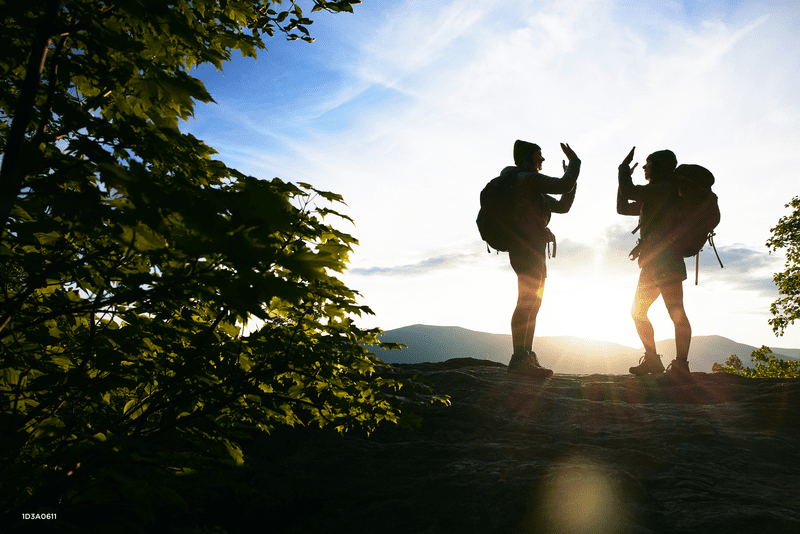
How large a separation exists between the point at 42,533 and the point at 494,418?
428cm

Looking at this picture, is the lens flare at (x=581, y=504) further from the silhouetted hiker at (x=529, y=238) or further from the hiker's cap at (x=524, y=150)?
the hiker's cap at (x=524, y=150)

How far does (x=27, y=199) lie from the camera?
6.73 ft

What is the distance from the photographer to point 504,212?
6477mm

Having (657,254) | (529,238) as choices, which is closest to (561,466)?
(529,238)

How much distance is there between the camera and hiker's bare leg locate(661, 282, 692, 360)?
19.3 feet

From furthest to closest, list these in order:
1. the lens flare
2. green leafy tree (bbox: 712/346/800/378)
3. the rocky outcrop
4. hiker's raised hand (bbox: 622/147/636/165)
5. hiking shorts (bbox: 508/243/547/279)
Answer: green leafy tree (bbox: 712/346/800/378)
hiker's raised hand (bbox: 622/147/636/165)
hiking shorts (bbox: 508/243/547/279)
the rocky outcrop
the lens flare

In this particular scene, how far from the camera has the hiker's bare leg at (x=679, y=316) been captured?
19.3 ft

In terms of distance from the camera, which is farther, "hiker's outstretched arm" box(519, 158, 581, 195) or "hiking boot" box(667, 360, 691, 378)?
"hiker's outstretched arm" box(519, 158, 581, 195)

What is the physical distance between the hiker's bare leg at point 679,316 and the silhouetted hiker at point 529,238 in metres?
1.79

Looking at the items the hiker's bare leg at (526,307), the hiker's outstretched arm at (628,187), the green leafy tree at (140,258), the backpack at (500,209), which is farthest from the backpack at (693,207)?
the green leafy tree at (140,258)

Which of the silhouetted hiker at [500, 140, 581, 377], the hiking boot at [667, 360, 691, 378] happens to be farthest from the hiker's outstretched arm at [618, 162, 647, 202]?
the hiking boot at [667, 360, 691, 378]

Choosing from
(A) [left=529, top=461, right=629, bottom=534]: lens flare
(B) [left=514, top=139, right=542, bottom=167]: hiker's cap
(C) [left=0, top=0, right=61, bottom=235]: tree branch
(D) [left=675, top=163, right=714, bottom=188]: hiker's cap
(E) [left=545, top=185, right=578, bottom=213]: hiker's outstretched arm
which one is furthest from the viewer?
(E) [left=545, top=185, right=578, bottom=213]: hiker's outstretched arm

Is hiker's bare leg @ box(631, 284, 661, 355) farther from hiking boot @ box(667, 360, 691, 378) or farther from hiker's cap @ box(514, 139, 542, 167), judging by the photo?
hiker's cap @ box(514, 139, 542, 167)

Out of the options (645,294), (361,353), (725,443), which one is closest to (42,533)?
(361,353)
